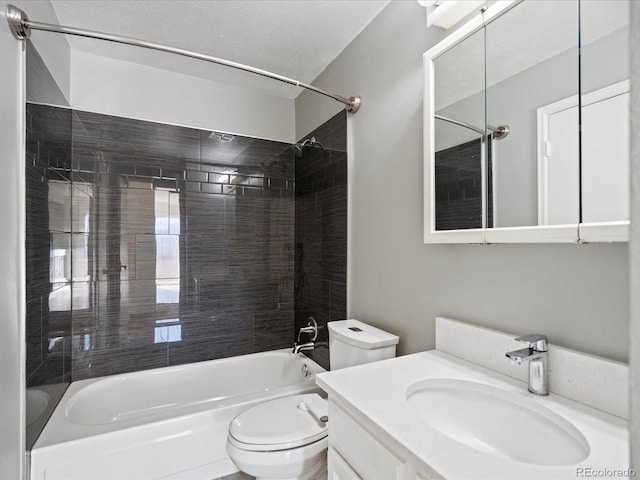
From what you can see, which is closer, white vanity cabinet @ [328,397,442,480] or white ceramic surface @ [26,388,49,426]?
white vanity cabinet @ [328,397,442,480]

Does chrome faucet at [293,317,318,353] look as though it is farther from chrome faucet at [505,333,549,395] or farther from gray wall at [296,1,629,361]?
chrome faucet at [505,333,549,395]

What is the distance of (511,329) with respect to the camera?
1.15 meters

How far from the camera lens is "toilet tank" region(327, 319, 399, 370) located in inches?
61.5

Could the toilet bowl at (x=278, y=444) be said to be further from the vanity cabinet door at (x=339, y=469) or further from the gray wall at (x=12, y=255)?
the gray wall at (x=12, y=255)

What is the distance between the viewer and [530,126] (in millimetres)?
1056

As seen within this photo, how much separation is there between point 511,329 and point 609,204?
1.63 ft

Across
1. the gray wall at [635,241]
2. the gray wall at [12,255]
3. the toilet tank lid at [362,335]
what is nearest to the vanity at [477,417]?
the toilet tank lid at [362,335]

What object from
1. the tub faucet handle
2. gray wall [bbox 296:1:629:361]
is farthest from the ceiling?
the tub faucet handle

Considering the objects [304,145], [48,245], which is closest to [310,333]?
[304,145]

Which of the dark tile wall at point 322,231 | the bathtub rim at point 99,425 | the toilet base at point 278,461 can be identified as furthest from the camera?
the dark tile wall at point 322,231

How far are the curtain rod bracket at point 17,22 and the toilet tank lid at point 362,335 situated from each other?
1.89m

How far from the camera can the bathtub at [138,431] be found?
1.48 meters

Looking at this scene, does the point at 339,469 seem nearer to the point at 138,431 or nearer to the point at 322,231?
the point at 138,431

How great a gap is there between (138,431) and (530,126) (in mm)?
2012
